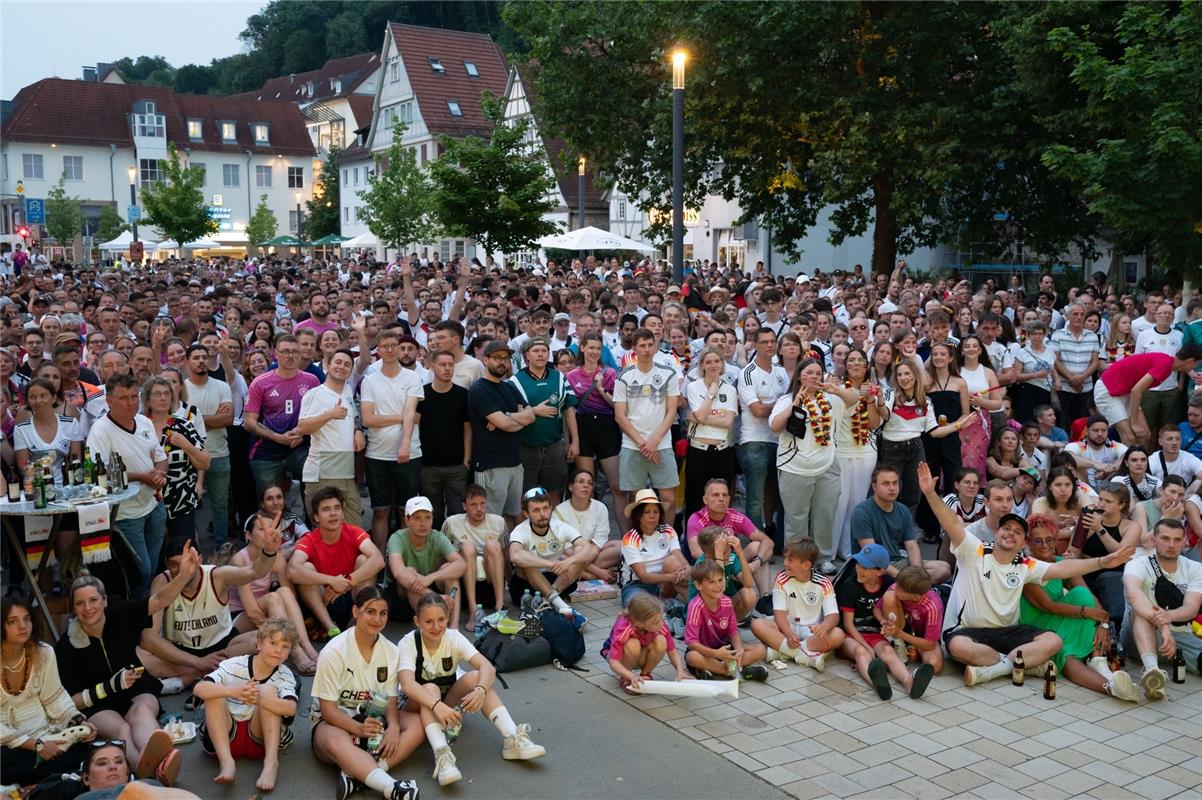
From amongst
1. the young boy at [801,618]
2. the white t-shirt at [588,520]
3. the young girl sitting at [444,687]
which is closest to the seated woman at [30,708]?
the young girl sitting at [444,687]

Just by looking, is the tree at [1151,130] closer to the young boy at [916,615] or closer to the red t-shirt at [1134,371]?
the red t-shirt at [1134,371]

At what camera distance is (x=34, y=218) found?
31.0m

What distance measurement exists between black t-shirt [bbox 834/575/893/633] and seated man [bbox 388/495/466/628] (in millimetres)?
2520

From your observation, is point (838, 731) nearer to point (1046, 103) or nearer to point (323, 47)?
point (1046, 103)

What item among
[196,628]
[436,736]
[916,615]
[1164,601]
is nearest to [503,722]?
[436,736]

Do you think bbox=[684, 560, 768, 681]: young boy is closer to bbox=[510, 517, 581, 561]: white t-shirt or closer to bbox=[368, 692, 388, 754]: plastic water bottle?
bbox=[510, 517, 581, 561]: white t-shirt

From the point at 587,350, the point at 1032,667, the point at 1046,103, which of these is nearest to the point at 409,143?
the point at 1046,103

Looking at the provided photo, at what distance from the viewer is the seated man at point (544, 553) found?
7809 mm

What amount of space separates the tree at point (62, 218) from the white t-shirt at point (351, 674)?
196 feet

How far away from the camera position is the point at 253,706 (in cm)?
561

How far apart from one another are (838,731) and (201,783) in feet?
11.1

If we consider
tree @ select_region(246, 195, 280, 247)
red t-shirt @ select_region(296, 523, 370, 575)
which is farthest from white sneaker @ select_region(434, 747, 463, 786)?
tree @ select_region(246, 195, 280, 247)

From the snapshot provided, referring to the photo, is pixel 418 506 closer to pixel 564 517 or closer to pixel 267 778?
pixel 564 517

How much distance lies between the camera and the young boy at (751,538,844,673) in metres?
7.04
